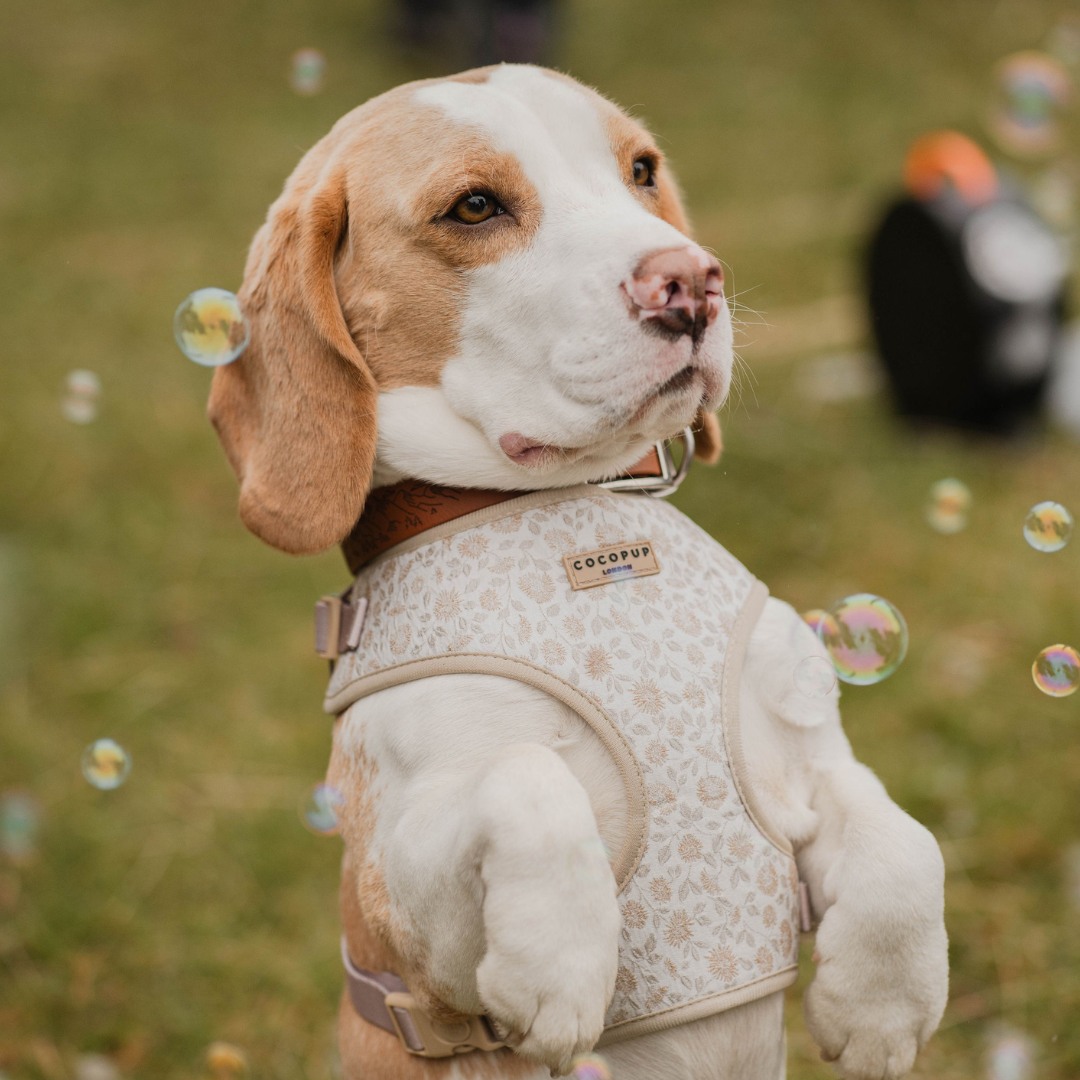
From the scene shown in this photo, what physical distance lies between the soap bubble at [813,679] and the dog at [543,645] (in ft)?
0.07

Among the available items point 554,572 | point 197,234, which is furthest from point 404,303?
point 197,234

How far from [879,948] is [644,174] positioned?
4.22 ft

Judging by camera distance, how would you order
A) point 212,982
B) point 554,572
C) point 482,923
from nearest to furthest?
1. point 482,923
2. point 554,572
3. point 212,982

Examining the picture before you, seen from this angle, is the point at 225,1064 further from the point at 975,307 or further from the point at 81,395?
the point at 975,307

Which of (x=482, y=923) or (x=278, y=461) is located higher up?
(x=278, y=461)

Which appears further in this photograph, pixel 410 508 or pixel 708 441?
pixel 708 441

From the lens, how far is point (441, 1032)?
1.92 meters

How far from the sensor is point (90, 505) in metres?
5.71

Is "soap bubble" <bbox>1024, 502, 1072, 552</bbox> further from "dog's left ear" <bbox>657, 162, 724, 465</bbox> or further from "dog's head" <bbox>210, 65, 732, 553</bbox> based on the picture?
"dog's head" <bbox>210, 65, 732, 553</bbox>

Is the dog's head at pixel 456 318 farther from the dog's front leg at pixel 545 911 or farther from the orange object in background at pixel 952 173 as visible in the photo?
the orange object in background at pixel 952 173

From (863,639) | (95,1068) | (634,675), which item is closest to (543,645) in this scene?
(634,675)

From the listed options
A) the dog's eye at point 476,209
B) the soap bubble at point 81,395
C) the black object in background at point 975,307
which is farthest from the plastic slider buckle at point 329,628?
the black object in background at point 975,307

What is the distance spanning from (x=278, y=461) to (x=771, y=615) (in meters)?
0.82

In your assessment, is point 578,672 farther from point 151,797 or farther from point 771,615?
point 151,797
